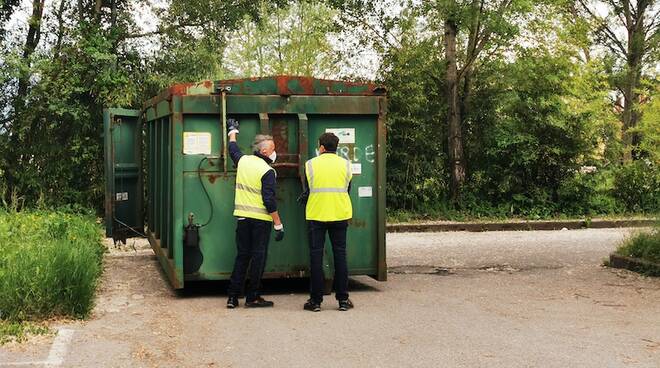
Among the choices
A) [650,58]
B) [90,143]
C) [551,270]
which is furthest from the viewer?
[650,58]

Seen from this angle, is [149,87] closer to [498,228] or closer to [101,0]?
[101,0]

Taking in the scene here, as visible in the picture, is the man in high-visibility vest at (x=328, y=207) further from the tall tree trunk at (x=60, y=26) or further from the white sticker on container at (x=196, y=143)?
the tall tree trunk at (x=60, y=26)

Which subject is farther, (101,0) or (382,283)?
(101,0)

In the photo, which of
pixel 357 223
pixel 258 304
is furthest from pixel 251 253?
pixel 357 223

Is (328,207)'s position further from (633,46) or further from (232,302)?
(633,46)

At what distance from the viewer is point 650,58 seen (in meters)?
28.8

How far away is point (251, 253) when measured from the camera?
8.38 m

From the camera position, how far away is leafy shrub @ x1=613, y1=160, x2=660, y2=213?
18719 mm

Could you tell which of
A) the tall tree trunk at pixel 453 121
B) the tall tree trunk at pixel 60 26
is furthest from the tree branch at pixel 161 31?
the tall tree trunk at pixel 453 121

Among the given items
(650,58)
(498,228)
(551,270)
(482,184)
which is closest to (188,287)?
(551,270)

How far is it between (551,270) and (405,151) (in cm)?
696

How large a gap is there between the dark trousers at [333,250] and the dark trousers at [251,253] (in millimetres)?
462

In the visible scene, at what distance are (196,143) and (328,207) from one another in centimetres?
162

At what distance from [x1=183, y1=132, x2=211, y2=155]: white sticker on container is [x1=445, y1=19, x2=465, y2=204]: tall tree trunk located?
397 inches
